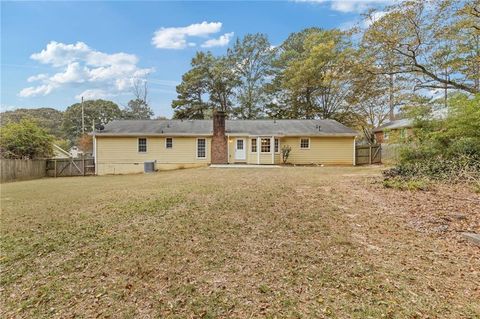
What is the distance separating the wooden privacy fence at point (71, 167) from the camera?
19.0 metres

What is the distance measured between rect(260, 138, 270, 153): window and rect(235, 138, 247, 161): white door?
1.25 meters

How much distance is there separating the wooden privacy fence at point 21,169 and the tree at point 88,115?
34.1 m

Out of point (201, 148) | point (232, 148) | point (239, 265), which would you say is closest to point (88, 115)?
point (201, 148)

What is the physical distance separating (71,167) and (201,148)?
9.35m

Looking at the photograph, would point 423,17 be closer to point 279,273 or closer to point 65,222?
point 279,273

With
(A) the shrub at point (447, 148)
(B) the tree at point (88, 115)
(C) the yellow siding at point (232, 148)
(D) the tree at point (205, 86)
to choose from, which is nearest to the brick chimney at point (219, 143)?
(C) the yellow siding at point (232, 148)

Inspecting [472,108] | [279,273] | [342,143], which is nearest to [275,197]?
[279,273]

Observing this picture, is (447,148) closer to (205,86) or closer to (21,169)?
(21,169)

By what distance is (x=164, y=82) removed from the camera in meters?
32.6

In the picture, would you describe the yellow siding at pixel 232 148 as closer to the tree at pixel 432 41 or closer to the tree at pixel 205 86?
the tree at pixel 432 41

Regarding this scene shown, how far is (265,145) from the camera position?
19.0 meters

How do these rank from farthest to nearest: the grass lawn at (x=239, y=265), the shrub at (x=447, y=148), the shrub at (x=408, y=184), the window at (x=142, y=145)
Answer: the window at (x=142, y=145), the shrub at (x=447, y=148), the shrub at (x=408, y=184), the grass lawn at (x=239, y=265)

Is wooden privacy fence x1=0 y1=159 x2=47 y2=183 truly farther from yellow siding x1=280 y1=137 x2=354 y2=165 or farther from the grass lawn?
yellow siding x1=280 y1=137 x2=354 y2=165

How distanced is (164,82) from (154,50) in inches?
571
